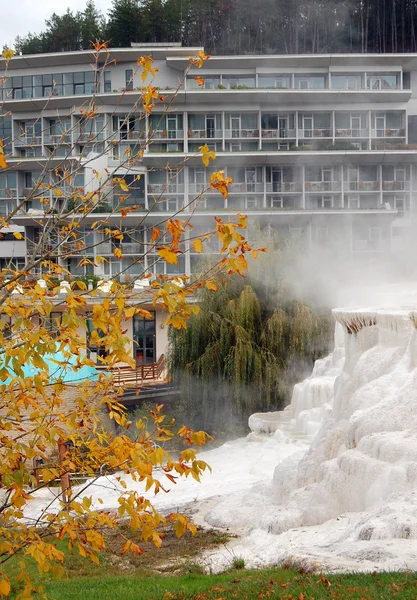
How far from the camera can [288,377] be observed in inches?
1054

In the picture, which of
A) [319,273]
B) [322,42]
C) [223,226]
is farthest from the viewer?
[322,42]

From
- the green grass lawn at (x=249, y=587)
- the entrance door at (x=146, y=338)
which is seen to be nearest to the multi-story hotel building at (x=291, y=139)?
the entrance door at (x=146, y=338)

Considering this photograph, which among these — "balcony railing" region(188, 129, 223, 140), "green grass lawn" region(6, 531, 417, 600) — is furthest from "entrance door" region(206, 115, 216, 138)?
"green grass lawn" region(6, 531, 417, 600)

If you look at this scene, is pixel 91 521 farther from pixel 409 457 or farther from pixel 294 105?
pixel 294 105

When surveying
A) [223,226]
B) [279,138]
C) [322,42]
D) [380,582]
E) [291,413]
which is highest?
[322,42]

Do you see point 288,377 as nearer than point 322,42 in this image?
Yes

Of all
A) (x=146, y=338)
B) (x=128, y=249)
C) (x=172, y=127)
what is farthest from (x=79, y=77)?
(x=146, y=338)

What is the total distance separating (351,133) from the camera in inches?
1789

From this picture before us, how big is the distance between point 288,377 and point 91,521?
21.0 metres

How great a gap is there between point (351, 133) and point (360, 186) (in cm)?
300

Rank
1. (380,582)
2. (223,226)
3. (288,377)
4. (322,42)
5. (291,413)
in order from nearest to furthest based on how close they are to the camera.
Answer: (223,226) < (380,582) < (291,413) < (288,377) < (322,42)

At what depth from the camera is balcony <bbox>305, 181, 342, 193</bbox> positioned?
45.3m

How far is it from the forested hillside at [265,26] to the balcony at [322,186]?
20.6 metres

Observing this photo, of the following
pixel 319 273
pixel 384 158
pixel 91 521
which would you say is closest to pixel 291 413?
pixel 319 273
